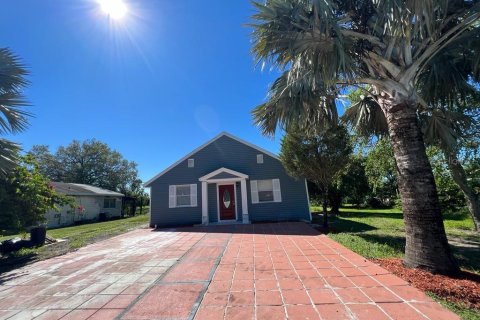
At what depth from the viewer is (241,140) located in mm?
13859

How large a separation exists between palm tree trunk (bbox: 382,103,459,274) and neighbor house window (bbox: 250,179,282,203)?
8.69m

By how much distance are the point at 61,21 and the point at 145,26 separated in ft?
8.79

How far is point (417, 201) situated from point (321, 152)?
559 centimetres

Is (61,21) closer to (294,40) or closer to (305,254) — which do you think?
(294,40)

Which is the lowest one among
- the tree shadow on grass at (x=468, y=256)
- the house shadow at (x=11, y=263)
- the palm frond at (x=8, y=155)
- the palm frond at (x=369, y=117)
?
the tree shadow on grass at (x=468, y=256)

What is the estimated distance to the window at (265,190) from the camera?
13.1m

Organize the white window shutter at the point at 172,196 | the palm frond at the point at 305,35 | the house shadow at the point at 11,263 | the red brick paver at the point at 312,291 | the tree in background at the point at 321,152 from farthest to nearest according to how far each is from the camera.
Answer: the white window shutter at the point at 172,196, the tree in background at the point at 321,152, the house shadow at the point at 11,263, the palm frond at the point at 305,35, the red brick paver at the point at 312,291

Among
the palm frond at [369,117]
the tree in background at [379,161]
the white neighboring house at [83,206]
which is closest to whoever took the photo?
the palm frond at [369,117]

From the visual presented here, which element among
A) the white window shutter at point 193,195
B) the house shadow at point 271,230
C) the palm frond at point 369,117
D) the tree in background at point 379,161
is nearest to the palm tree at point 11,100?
the house shadow at point 271,230

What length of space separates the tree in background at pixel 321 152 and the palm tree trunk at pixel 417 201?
15.5ft

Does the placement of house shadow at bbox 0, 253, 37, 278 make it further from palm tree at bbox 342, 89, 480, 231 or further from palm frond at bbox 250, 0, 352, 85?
palm tree at bbox 342, 89, 480, 231

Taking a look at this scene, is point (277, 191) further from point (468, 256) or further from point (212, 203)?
point (468, 256)

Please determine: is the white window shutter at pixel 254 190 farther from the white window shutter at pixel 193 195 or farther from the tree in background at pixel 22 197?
the tree in background at pixel 22 197

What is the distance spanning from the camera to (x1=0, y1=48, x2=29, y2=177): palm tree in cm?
633
